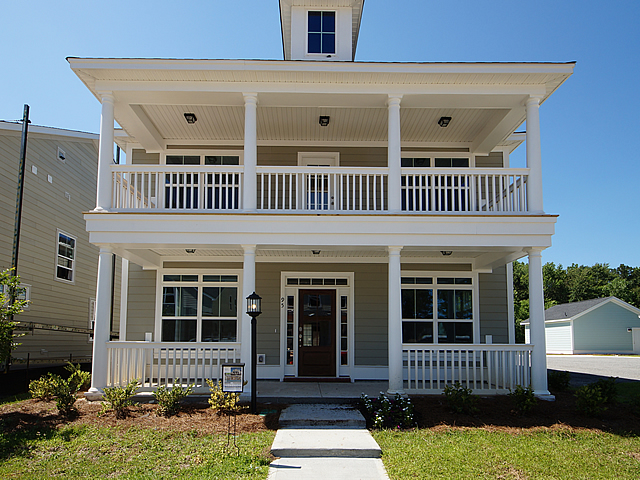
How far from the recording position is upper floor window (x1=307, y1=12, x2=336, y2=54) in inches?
466

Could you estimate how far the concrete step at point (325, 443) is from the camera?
20.9 feet

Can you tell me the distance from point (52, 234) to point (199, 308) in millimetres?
6197

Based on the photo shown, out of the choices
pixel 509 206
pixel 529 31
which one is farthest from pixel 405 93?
pixel 529 31

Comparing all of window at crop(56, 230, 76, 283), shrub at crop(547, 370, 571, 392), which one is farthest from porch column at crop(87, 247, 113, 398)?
shrub at crop(547, 370, 571, 392)

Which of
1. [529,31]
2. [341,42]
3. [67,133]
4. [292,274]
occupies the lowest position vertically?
[292,274]

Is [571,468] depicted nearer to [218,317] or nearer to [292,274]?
[292,274]

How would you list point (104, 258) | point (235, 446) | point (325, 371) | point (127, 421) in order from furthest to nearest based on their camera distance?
point (325, 371) < point (104, 258) < point (127, 421) < point (235, 446)

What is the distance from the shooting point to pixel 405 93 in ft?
30.8

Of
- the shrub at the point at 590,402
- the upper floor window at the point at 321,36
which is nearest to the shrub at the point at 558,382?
the shrub at the point at 590,402

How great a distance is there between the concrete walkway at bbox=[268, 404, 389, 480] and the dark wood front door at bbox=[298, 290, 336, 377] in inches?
139

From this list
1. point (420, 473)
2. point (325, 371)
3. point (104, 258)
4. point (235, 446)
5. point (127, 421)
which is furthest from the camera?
point (325, 371)

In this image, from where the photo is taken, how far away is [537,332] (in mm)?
9109

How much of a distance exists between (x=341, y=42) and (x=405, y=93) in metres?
3.26

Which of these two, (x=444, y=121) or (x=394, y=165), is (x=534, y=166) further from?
(x=394, y=165)
